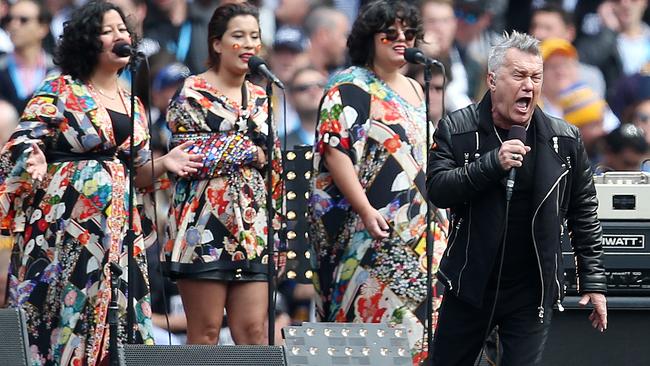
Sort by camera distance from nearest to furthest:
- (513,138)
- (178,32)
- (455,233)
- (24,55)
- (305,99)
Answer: (513,138)
(455,233)
(24,55)
(178,32)
(305,99)

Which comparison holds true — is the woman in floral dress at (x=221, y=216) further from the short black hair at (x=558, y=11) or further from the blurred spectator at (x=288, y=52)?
the short black hair at (x=558, y=11)

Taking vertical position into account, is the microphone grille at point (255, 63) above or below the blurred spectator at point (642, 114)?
above

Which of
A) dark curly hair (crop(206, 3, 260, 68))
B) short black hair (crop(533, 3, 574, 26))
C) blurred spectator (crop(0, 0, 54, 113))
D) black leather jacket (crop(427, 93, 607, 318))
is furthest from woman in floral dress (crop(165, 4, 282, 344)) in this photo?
short black hair (crop(533, 3, 574, 26))

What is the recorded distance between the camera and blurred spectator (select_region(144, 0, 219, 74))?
31.9ft

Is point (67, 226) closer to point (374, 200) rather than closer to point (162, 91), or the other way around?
point (374, 200)

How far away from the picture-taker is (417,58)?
24.2 ft

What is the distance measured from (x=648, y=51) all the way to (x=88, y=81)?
5056 millimetres

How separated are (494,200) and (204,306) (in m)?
2.25

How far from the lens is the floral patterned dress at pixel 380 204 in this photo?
24.7ft

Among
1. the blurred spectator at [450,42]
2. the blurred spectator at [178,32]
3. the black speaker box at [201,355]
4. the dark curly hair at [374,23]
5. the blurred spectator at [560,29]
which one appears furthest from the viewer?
the blurred spectator at [560,29]

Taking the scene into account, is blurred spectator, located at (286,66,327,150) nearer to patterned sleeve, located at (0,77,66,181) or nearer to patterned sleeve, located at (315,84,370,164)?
patterned sleeve, located at (315,84,370,164)

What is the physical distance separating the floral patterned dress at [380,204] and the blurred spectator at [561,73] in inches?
132

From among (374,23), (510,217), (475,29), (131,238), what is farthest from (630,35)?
(510,217)

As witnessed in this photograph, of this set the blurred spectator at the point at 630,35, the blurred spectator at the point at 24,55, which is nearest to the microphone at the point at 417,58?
the blurred spectator at the point at 24,55
